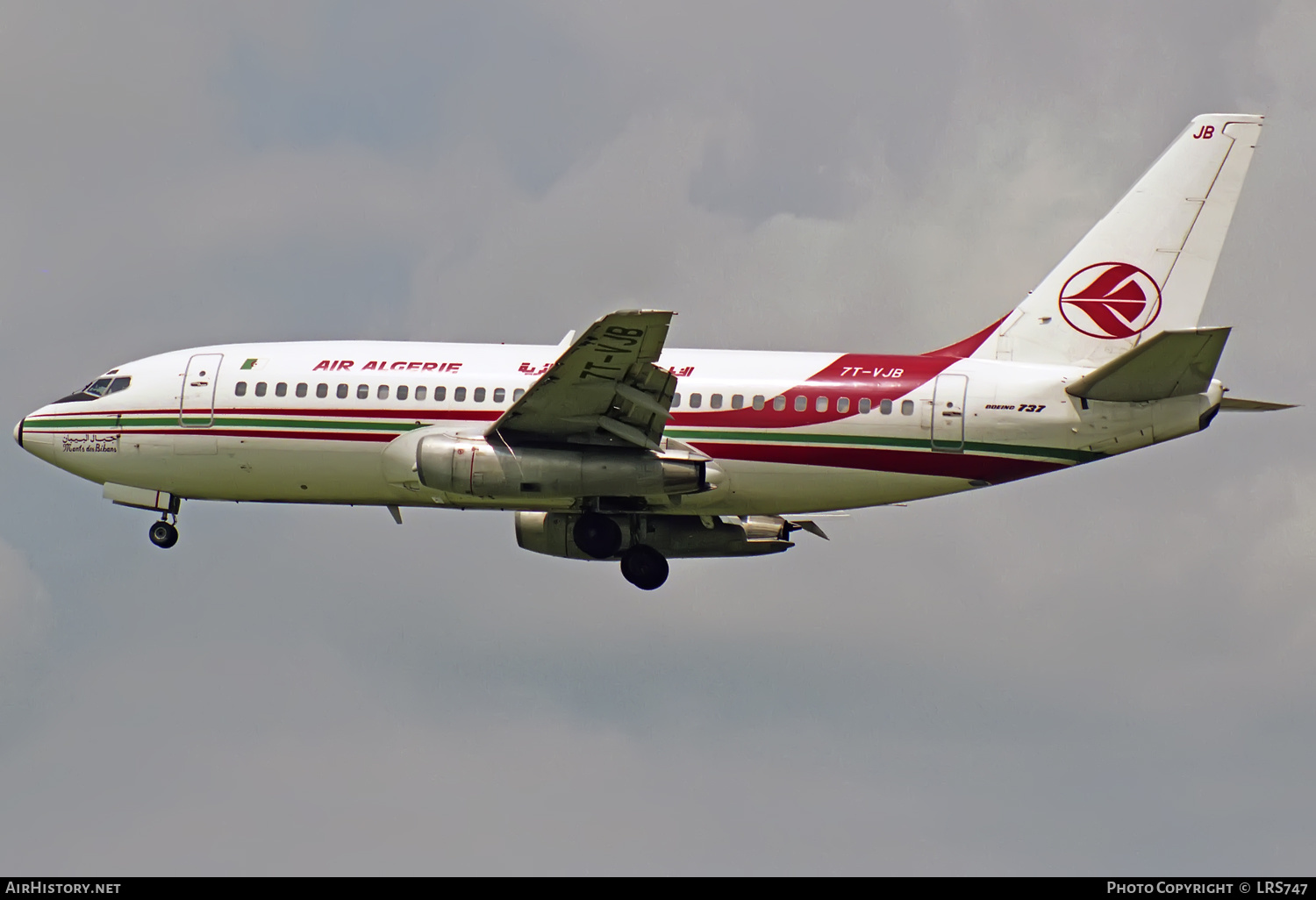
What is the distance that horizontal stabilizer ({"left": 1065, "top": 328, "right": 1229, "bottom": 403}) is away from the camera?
4231 cm

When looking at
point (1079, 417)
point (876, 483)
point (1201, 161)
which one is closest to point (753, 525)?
point (876, 483)

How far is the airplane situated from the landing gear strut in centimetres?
5

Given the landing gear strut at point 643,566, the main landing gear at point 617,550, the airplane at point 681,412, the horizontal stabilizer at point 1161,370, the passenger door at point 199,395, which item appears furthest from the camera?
the landing gear strut at point 643,566

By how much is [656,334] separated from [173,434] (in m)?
14.2

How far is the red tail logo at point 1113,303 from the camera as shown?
47531 millimetres

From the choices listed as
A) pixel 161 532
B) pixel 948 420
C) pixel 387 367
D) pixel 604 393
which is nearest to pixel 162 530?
pixel 161 532

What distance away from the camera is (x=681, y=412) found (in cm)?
4672

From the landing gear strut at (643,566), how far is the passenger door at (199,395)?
36.5ft

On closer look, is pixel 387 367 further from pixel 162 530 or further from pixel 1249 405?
pixel 1249 405

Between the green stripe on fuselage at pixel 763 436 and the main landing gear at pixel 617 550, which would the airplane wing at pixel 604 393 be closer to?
the green stripe on fuselage at pixel 763 436

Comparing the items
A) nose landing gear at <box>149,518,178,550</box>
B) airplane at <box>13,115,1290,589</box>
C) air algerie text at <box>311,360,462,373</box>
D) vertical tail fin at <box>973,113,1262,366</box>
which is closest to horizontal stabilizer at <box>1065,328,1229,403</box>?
airplane at <box>13,115,1290,589</box>

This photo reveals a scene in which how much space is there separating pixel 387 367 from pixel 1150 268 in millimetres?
18811

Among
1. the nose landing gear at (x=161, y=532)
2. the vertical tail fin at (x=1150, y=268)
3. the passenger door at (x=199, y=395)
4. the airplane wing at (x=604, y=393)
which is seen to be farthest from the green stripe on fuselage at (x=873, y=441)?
the nose landing gear at (x=161, y=532)

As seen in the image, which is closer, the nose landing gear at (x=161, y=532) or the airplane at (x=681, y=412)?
the airplane at (x=681, y=412)
